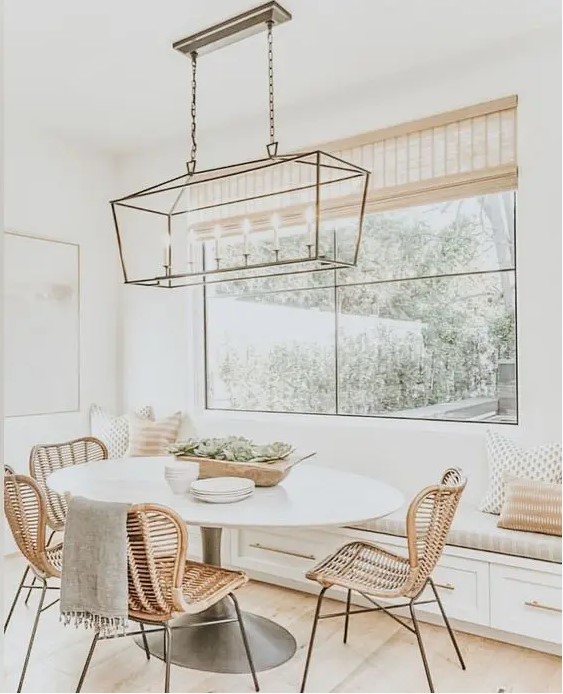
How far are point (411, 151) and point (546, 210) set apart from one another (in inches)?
31.9

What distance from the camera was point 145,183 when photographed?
15.0 feet

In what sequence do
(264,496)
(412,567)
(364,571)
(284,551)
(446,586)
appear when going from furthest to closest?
(284,551), (446,586), (264,496), (364,571), (412,567)

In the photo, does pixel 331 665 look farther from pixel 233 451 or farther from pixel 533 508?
pixel 533 508

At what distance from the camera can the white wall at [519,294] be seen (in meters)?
2.99

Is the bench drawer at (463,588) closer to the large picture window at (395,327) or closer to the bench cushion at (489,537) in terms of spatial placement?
the bench cushion at (489,537)

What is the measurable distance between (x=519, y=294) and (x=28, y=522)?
2.45 m

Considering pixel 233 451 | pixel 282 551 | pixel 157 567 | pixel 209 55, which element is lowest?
pixel 282 551

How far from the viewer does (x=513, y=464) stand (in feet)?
9.55

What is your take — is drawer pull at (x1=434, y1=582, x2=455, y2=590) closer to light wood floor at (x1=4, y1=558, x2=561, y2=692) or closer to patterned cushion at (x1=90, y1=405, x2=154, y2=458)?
light wood floor at (x1=4, y1=558, x2=561, y2=692)

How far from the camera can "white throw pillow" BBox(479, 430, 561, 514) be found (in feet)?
9.22

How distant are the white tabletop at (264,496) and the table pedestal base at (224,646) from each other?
470mm

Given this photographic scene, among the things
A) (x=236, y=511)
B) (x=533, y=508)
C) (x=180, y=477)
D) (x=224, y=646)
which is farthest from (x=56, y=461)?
(x=533, y=508)

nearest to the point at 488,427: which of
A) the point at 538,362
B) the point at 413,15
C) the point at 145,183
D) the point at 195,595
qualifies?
the point at 538,362

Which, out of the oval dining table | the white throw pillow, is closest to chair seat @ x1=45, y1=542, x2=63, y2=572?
the oval dining table
